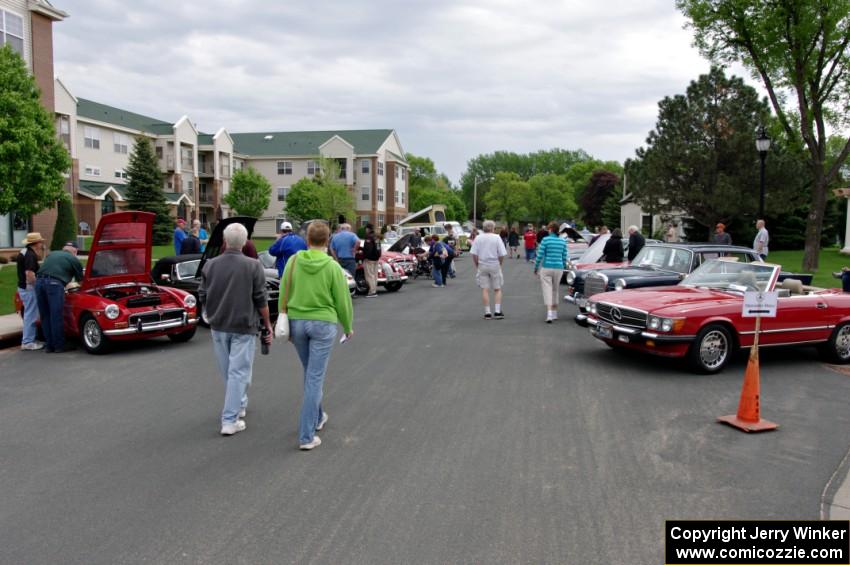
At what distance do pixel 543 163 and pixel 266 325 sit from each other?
480 ft

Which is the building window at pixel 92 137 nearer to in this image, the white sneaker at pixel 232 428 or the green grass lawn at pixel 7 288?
the green grass lawn at pixel 7 288

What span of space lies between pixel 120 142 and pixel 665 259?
49.8m

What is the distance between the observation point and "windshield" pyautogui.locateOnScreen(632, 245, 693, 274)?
12359 millimetres

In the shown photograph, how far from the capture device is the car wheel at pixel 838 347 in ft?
31.5

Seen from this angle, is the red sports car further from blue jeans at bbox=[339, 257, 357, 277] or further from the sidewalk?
blue jeans at bbox=[339, 257, 357, 277]

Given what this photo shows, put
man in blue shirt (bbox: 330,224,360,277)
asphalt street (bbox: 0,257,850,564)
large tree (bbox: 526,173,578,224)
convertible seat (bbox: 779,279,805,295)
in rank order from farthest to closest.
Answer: large tree (bbox: 526,173,578,224)
man in blue shirt (bbox: 330,224,360,277)
convertible seat (bbox: 779,279,805,295)
asphalt street (bbox: 0,257,850,564)

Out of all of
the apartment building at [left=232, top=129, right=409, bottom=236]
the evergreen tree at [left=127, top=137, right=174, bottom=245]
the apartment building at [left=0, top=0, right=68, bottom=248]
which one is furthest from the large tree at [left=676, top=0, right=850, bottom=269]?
the apartment building at [left=232, top=129, right=409, bottom=236]

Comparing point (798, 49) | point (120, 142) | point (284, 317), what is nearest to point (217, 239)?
point (284, 317)

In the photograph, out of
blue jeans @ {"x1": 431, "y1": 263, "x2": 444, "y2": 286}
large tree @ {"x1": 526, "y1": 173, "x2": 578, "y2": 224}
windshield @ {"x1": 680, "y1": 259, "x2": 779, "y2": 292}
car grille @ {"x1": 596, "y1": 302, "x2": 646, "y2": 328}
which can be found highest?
large tree @ {"x1": 526, "y1": 173, "x2": 578, "y2": 224}

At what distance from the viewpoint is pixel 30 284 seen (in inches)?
423

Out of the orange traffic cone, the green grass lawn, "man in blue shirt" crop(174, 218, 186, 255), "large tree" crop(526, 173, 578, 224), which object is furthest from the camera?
"large tree" crop(526, 173, 578, 224)

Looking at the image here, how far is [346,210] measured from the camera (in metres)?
58.9

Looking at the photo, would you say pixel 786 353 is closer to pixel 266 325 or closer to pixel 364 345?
pixel 364 345

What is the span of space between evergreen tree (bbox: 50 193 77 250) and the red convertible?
89.3ft
